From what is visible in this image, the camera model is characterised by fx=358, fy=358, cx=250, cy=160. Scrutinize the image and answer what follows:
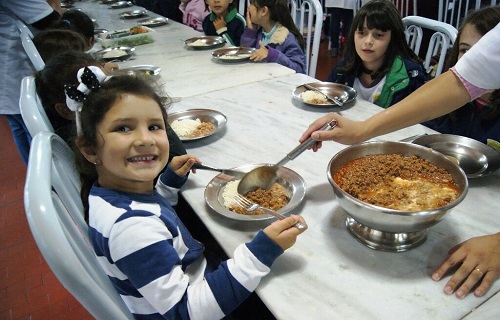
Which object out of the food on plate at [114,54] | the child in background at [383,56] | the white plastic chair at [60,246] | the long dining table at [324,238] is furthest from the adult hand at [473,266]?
the food on plate at [114,54]

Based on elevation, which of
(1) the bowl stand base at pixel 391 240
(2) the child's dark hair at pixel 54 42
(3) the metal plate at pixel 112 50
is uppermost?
(2) the child's dark hair at pixel 54 42

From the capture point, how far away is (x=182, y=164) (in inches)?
46.9

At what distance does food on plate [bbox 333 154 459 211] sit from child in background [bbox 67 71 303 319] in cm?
19

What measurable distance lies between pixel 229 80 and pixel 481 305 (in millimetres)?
1637

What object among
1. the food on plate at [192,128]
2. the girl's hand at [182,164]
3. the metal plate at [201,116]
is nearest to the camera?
the girl's hand at [182,164]

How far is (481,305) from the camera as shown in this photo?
0.70 meters

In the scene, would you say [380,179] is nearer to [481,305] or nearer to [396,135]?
[481,305]

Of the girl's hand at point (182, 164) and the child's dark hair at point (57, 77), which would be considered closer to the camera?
the girl's hand at point (182, 164)

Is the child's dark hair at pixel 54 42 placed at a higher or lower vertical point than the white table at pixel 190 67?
higher

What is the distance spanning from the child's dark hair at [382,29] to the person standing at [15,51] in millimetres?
1802

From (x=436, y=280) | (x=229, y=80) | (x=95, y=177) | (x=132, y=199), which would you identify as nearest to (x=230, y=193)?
(x=132, y=199)

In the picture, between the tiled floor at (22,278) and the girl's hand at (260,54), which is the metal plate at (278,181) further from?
the girl's hand at (260,54)

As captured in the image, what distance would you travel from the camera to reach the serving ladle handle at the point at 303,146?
1056mm

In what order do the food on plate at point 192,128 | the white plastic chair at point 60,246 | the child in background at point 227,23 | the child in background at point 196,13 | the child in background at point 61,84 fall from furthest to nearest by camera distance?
the child in background at point 196,13 → the child in background at point 227,23 → the food on plate at point 192,128 → the child in background at point 61,84 → the white plastic chair at point 60,246
